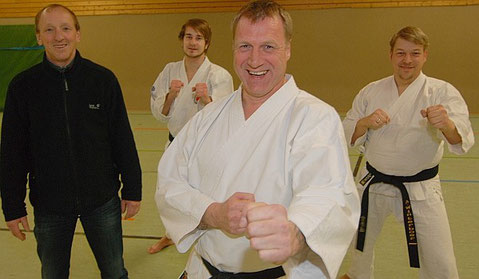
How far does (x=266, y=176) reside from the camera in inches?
63.1

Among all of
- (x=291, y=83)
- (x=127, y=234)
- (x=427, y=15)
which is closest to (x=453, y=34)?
(x=427, y=15)

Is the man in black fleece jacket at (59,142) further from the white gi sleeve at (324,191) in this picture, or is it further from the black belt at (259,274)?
the white gi sleeve at (324,191)

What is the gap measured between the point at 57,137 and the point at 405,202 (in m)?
2.14

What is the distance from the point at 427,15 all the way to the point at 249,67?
10194mm

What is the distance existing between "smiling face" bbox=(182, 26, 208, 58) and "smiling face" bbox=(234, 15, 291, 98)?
2098 millimetres

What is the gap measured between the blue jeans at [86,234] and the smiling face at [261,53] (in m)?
1.29

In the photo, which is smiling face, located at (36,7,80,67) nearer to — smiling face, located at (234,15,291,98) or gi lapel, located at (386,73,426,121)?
smiling face, located at (234,15,291,98)

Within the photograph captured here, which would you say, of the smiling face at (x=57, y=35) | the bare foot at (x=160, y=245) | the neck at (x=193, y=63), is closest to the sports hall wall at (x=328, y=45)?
the neck at (x=193, y=63)

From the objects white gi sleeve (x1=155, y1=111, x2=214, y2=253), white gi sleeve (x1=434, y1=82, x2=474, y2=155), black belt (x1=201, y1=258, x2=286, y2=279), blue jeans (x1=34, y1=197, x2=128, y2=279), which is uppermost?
white gi sleeve (x1=434, y1=82, x2=474, y2=155)

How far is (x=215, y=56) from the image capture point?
1196 cm

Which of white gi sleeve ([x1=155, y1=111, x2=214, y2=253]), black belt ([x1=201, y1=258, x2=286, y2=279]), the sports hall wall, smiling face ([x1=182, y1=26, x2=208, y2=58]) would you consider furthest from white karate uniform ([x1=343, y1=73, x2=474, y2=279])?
the sports hall wall

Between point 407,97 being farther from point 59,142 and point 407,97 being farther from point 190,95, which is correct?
point 59,142

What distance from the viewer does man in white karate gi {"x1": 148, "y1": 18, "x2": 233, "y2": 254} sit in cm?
377

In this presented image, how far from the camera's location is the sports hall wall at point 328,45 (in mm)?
10602
